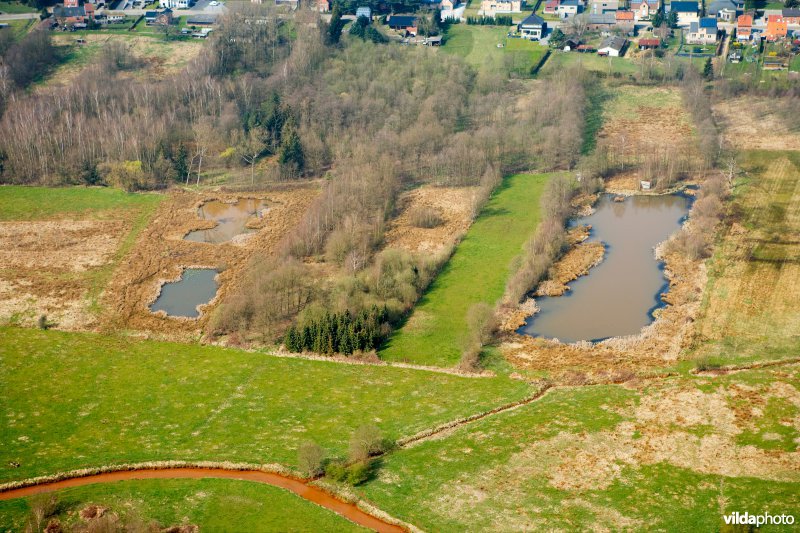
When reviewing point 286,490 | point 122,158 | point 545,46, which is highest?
point 545,46

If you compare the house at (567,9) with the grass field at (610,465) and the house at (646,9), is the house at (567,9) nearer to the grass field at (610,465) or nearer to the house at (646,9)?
the house at (646,9)

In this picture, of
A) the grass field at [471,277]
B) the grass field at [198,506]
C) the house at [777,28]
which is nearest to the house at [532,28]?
the house at [777,28]

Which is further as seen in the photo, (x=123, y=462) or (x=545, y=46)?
(x=545, y=46)

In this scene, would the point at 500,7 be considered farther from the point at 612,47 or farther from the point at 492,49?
the point at 612,47

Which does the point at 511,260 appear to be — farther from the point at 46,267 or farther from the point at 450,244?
the point at 46,267

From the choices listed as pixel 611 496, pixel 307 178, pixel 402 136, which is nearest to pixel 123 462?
pixel 611 496

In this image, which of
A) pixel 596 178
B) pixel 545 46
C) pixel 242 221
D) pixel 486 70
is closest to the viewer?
pixel 242 221

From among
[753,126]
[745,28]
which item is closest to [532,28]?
[745,28]
